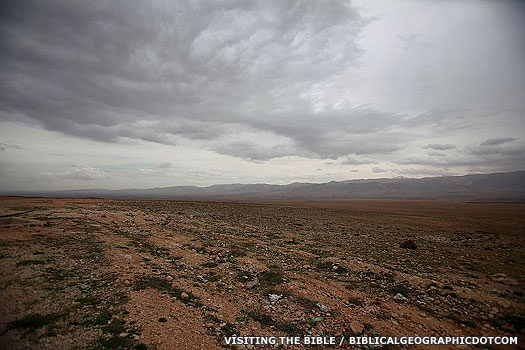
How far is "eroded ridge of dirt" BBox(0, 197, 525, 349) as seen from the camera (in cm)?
566

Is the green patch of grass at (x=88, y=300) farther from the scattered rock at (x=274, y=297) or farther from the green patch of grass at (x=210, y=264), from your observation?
the scattered rock at (x=274, y=297)

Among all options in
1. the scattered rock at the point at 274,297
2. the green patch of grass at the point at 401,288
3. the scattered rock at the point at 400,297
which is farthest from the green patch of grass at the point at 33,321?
the green patch of grass at the point at 401,288

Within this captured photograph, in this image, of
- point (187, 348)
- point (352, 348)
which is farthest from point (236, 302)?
point (352, 348)

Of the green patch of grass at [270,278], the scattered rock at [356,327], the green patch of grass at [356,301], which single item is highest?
the green patch of grass at [270,278]

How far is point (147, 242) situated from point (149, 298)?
270 inches

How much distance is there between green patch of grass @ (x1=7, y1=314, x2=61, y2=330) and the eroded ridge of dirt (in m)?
0.03

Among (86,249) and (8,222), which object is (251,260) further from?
(8,222)

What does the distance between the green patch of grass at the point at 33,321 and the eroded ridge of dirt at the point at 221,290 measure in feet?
0.11

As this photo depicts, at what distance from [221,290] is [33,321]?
496 cm

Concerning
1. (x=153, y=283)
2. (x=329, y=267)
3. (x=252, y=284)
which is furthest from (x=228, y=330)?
(x=329, y=267)

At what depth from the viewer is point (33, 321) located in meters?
5.39

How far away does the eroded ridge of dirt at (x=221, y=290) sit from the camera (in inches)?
223

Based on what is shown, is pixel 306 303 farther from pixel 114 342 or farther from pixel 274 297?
pixel 114 342

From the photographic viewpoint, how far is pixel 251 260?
37.8 ft
